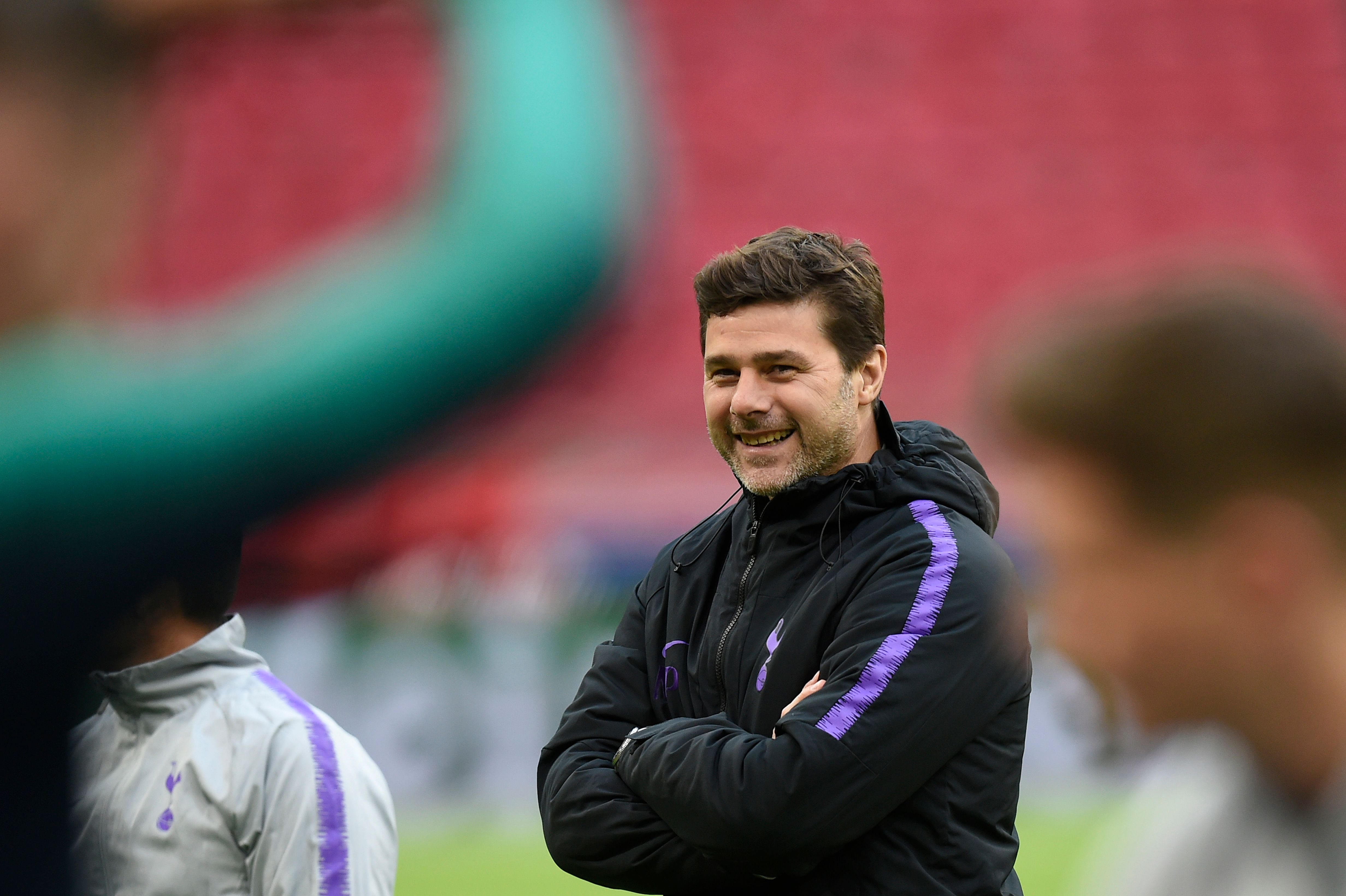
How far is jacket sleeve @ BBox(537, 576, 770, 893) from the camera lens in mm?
1587

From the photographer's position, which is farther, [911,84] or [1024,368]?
[911,84]

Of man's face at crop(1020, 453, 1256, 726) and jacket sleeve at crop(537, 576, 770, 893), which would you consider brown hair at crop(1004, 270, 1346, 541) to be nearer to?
man's face at crop(1020, 453, 1256, 726)

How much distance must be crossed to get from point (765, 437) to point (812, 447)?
6 centimetres

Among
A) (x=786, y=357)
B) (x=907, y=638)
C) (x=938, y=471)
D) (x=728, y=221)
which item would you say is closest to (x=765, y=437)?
(x=786, y=357)

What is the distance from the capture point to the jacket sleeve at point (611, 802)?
1587mm

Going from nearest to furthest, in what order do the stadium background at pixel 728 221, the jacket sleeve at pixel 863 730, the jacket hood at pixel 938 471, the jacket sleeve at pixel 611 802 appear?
the jacket sleeve at pixel 863 730, the jacket sleeve at pixel 611 802, the jacket hood at pixel 938 471, the stadium background at pixel 728 221

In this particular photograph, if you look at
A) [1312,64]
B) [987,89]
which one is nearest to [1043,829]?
[987,89]

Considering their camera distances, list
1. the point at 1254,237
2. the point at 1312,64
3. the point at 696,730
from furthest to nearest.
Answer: the point at 1312,64
the point at 696,730
the point at 1254,237

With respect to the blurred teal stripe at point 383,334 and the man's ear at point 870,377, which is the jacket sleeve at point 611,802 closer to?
the man's ear at point 870,377

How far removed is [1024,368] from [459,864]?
→ 5404 millimetres

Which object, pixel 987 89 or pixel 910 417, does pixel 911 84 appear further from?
pixel 910 417

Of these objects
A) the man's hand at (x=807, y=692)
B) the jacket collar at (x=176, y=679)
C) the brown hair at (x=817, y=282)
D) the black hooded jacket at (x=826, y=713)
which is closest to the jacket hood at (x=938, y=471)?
the black hooded jacket at (x=826, y=713)

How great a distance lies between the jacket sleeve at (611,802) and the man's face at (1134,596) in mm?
1068

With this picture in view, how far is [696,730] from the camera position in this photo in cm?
159
